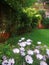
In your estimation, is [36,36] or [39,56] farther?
[36,36]

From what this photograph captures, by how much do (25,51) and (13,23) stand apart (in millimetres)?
6839

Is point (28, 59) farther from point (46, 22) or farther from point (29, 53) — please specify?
point (46, 22)

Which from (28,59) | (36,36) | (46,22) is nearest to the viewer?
(28,59)

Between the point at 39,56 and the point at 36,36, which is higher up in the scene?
the point at 39,56

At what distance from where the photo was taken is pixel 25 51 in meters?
2.77

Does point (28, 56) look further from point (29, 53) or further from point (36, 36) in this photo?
point (36, 36)

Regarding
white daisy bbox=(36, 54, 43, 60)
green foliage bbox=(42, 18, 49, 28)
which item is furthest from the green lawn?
white daisy bbox=(36, 54, 43, 60)

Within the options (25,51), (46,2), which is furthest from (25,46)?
(46,2)

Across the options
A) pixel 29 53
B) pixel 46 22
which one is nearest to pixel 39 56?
pixel 29 53

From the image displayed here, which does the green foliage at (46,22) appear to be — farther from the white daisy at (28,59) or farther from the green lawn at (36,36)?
the white daisy at (28,59)

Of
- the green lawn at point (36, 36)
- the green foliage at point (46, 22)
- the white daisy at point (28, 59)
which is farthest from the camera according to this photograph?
the green foliage at point (46, 22)

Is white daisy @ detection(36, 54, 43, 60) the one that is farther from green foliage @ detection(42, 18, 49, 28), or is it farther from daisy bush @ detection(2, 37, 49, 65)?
green foliage @ detection(42, 18, 49, 28)

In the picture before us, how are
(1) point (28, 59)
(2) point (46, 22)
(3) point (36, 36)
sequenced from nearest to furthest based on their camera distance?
(1) point (28, 59), (3) point (36, 36), (2) point (46, 22)

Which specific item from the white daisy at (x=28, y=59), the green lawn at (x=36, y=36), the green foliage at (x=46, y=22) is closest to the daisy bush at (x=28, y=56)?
the white daisy at (x=28, y=59)
